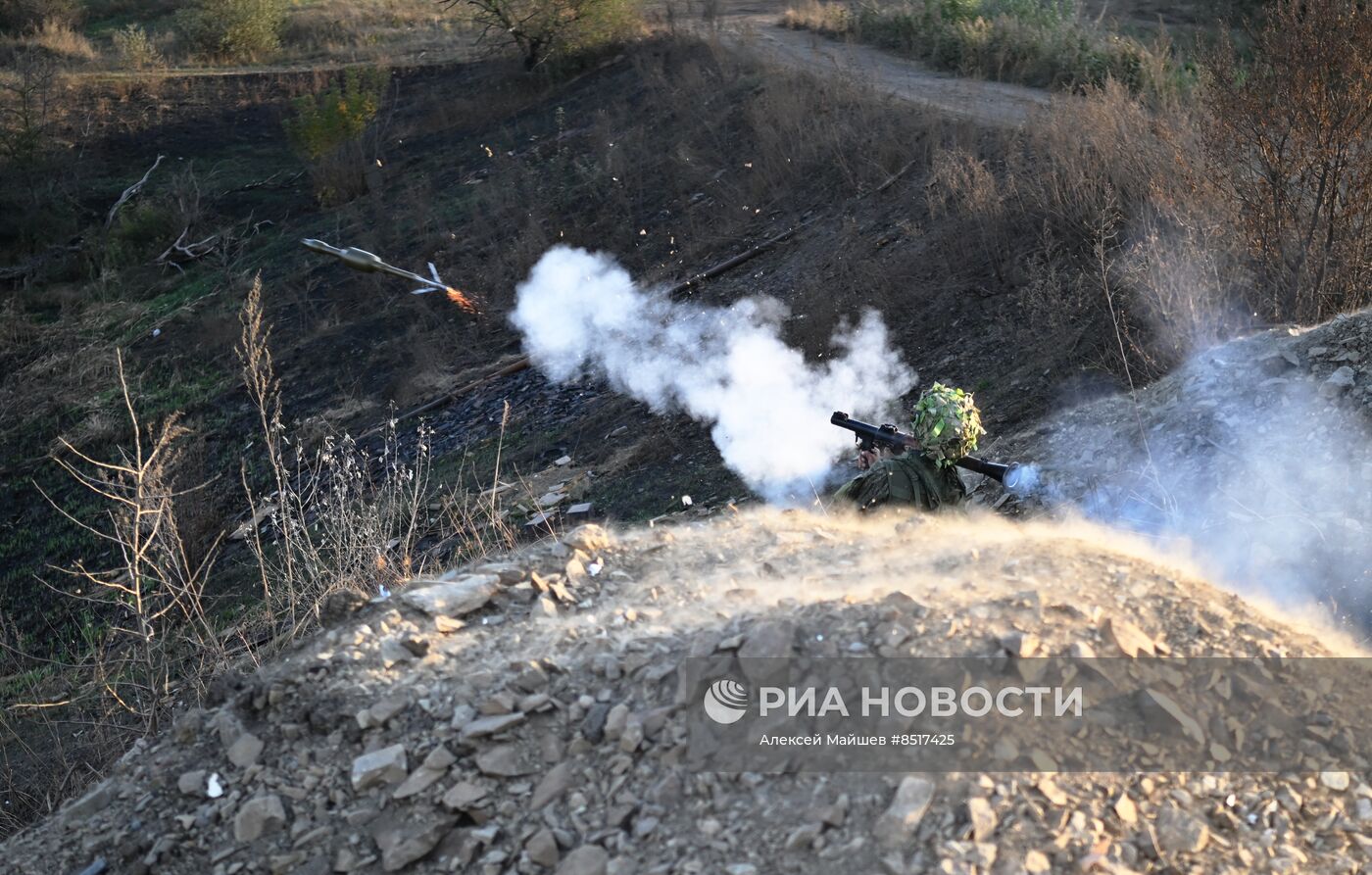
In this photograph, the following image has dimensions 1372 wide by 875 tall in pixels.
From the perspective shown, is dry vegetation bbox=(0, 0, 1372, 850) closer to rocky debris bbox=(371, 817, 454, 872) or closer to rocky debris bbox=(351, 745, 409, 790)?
rocky debris bbox=(351, 745, 409, 790)

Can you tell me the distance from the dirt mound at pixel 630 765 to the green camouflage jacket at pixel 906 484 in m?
0.77

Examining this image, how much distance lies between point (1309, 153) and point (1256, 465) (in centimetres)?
290

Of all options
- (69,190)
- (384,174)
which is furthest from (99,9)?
(384,174)

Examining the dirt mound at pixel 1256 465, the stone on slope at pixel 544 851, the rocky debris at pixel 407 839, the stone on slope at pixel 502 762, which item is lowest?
the dirt mound at pixel 1256 465

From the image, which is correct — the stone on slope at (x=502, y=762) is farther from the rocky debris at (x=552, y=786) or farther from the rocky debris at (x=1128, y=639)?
the rocky debris at (x=1128, y=639)

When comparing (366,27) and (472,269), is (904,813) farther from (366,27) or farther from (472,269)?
(366,27)

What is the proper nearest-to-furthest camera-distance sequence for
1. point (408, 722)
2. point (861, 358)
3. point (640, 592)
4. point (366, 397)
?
point (408, 722) < point (640, 592) < point (861, 358) < point (366, 397)

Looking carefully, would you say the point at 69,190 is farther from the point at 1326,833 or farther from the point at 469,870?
the point at 1326,833

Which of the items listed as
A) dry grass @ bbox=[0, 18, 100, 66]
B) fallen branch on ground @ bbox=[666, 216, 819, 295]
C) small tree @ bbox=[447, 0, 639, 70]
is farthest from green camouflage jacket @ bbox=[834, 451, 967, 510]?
dry grass @ bbox=[0, 18, 100, 66]

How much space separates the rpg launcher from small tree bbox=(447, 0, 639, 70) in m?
17.6

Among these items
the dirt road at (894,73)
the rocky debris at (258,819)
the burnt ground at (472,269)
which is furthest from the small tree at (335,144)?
the rocky debris at (258,819)

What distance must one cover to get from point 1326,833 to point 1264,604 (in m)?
2.39

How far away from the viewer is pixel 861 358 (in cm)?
1149

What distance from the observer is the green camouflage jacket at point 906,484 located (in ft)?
20.1
